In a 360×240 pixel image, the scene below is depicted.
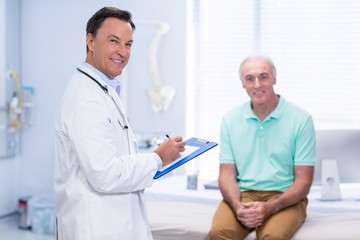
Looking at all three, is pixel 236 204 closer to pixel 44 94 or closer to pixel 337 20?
pixel 337 20

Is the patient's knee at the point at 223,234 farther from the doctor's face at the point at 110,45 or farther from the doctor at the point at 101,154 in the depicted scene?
the doctor's face at the point at 110,45

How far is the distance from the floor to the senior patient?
182cm

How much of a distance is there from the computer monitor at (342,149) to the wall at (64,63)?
126 centimetres

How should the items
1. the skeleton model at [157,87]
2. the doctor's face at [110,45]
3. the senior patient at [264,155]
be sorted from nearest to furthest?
the doctor's face at [110,45] → the senior patient at [264,155] → the skeleton model at [157,87]

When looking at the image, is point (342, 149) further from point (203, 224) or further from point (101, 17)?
point (101, 17)

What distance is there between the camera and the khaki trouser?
6.76 ft

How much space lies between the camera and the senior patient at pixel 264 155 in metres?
2.22

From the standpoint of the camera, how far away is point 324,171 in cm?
259

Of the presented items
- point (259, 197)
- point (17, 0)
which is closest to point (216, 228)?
point (259, 197)

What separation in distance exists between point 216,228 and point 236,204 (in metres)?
0.17

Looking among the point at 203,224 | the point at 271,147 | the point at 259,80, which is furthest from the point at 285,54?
the point at 203,224

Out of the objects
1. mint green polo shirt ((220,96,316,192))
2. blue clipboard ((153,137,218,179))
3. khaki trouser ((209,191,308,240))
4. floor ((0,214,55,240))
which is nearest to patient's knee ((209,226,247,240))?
khaki trouser ((209,191,308,240))

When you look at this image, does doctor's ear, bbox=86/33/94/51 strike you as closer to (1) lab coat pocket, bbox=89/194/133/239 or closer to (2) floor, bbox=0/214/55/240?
(1) lab coat pocket, bbox=89/194/133/239

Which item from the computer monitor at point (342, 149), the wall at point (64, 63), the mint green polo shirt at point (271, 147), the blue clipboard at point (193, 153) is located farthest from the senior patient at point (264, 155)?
the wall at point (64, 63)
